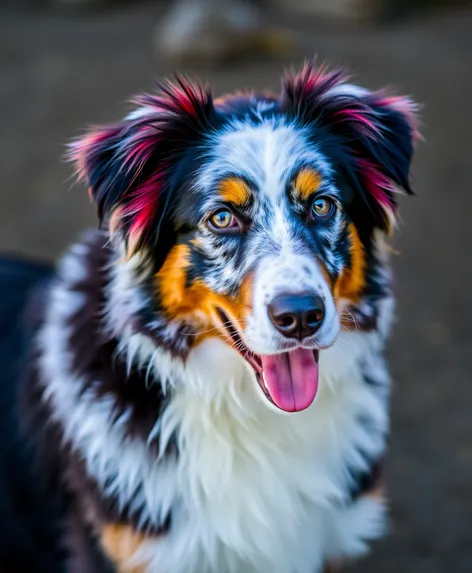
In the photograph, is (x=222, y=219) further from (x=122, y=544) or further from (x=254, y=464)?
(x=122, y=544)

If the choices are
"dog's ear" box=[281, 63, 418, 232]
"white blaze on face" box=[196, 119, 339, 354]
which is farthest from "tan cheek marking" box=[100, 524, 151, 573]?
"dog's ear" box=[281, 63, 418, 232]

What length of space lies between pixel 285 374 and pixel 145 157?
2.56 feet

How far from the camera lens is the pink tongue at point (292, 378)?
7.92ft

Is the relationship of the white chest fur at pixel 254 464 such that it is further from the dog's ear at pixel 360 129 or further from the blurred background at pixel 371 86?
the blurred background at pixel 371 86

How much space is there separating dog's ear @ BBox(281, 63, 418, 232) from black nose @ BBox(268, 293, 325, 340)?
0.53 m

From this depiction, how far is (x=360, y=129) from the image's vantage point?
2.53 m

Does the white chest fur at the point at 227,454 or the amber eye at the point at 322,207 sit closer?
the amber eye at the point at 322,207

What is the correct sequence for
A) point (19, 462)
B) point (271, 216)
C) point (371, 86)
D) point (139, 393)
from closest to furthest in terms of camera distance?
point (271, 216) → point (139, 393) → point (19, 462) → point (371, 86)

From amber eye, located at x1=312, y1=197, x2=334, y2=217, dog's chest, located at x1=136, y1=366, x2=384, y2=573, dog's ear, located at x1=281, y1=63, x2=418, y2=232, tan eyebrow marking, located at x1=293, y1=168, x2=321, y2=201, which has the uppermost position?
dog's ear, located at x1=281, y1=63, x2=418, y2=232

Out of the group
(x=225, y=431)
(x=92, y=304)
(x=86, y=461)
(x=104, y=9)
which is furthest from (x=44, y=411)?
(x=104, y=9)

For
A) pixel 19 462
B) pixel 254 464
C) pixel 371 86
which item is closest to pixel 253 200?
pixel 254 464

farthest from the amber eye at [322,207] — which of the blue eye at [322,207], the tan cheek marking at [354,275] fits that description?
the tan cheek marking at [354,275]

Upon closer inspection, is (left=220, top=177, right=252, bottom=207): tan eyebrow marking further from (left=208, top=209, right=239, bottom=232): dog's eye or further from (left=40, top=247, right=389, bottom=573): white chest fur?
(left=40, top=247, right=389, bottom=573): white chest fur

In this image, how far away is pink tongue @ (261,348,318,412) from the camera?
2413mm
